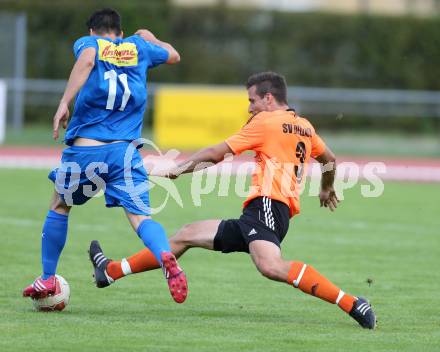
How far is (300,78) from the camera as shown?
32.1 meters

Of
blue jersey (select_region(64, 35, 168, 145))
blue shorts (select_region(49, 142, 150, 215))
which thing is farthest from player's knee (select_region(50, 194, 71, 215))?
blue jersey (select_region(64, 35, 168, 145))

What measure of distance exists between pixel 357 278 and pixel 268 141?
249 centimetres

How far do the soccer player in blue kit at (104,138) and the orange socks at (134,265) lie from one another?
26cm

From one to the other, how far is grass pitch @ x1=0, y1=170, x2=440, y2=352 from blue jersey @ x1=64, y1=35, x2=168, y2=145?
48.7 inches

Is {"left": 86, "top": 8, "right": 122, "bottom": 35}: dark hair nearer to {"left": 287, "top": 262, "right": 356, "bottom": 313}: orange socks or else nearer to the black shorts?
the black shorts

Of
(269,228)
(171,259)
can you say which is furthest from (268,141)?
(171,259)

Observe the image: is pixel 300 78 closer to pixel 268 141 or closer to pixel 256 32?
pixel 256 32

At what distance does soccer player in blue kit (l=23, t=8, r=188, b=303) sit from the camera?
7418 mm

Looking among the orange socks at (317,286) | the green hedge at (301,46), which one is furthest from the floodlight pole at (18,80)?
the orange socks at (317,286)

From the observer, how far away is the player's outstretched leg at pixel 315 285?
699 cm

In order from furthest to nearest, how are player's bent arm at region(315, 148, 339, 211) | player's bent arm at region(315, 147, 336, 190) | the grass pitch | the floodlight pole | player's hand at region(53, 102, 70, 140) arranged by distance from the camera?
the floodlight pole
player's bent arm at region(315, 148, 339, 211)
player's bent arm at region(315, 147, 336, 190)
player's hand at region(53, 102, 70, 140)
the grass pitch

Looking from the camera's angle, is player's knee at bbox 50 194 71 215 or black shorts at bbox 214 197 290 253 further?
player's knee at bbox 50 194 71 215

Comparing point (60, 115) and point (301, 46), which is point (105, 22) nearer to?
point (60, 115)

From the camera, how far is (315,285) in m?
7.04
